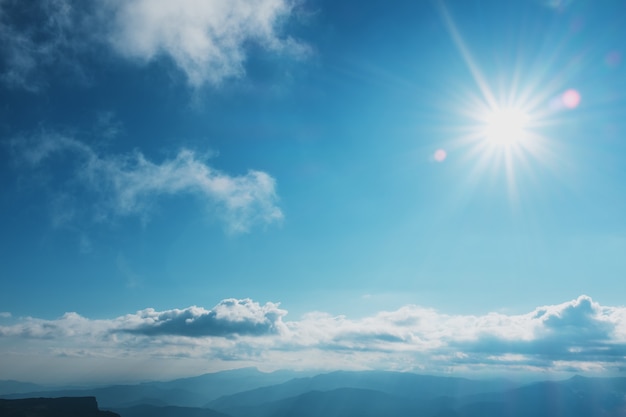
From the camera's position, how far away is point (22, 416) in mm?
196250
